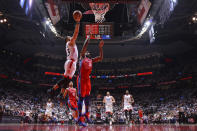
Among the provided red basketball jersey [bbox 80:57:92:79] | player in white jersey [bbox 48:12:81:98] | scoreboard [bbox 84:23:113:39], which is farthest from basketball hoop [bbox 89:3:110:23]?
player in white jersey [bbox 48:12:81:98]

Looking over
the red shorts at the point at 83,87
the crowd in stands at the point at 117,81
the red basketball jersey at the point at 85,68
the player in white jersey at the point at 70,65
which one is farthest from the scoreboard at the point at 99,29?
the crowd in stands at the point at 117,81

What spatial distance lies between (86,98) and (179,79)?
27.7 m

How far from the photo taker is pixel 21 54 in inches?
1220

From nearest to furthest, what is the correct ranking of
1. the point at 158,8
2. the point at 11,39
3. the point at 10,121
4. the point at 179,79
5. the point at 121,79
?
the point at 10,121, the point at 158,8, the point at 11,39, the point at 179,79, the point at 121,79

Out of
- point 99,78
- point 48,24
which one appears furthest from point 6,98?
point 99,78

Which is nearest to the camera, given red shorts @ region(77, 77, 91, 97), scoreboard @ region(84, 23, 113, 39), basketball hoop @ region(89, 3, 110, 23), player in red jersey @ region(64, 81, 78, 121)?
red shorts @ region(77, 77, 91, 97)

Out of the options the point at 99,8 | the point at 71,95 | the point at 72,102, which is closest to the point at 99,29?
the point at 99,8

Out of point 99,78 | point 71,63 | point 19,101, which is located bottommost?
point 19,101

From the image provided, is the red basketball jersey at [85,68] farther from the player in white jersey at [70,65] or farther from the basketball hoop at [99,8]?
the basketball hoop at [99,8]

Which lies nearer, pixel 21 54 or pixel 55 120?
pixel 55 120

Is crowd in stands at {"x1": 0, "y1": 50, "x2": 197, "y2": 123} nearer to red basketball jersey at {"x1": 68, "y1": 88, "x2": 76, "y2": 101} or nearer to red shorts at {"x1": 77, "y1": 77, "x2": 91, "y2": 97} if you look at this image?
red basketball jersey at {"x1": 68, "y1": 88, "x2": 76, "y2": 101}

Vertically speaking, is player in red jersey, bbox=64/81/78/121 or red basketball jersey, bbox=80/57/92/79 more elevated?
red basketball jersey, bbox=80/57/92/79

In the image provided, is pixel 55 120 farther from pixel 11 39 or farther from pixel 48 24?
pixel 11 39

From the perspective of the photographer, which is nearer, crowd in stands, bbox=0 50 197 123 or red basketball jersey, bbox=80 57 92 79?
red basketball jersey, bbox=80 57 92 79
